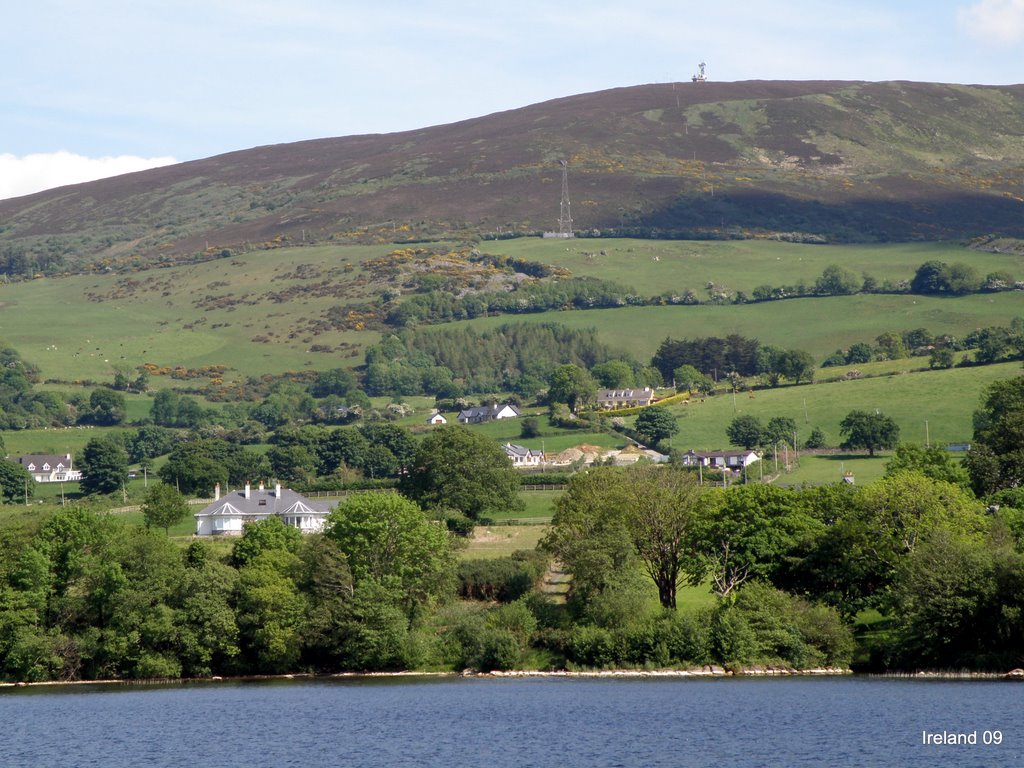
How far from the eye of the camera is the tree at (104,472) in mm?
150250

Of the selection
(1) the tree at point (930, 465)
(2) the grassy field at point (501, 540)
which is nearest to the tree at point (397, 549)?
(2) the grassy field at point (501, 540)

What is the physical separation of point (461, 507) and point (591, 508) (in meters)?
29.3

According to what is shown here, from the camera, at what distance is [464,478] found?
115250 mm

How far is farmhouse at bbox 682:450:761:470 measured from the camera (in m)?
146

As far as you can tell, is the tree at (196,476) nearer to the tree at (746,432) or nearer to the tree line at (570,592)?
the tree at (746,432)

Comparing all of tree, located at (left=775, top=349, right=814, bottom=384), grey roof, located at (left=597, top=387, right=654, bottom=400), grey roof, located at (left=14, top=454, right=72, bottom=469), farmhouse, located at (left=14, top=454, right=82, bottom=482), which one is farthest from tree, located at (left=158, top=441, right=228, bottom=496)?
tree, located at (left=775, top=349, right=814, bottom=384)

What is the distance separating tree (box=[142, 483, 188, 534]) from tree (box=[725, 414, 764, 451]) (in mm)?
57706

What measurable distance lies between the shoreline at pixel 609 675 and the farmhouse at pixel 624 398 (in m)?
112

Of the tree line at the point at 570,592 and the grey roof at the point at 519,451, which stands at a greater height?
the tree line at the point at 570,592

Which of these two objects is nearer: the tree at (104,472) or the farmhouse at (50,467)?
the tree at (104,472)

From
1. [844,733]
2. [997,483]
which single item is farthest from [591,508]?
[844,733]

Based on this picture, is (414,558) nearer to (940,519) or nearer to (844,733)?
(940,519)

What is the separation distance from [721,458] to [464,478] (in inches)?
1593

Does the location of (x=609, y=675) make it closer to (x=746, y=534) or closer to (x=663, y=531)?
(x=663, y=531)
